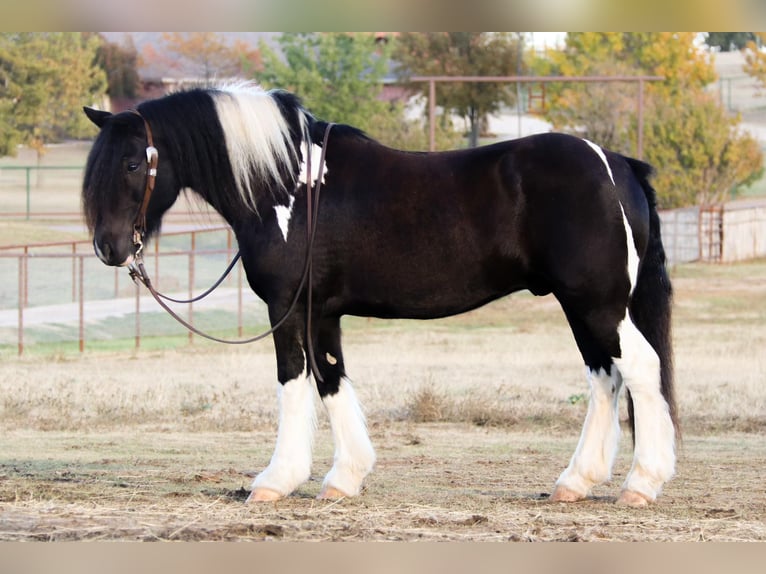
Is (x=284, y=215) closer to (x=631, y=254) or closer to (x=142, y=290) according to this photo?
(x=631, y=254)

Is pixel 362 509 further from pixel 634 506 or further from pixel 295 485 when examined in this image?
pixel 634 506

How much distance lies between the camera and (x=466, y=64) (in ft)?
134

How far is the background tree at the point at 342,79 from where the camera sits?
111ft

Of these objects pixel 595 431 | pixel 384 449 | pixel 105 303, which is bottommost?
pixel 105 303

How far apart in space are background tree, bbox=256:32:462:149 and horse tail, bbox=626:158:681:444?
1047 inches

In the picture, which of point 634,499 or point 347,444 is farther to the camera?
point 347,444

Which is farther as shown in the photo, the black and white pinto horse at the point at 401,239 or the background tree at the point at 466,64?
the background tree at the point at 466,64

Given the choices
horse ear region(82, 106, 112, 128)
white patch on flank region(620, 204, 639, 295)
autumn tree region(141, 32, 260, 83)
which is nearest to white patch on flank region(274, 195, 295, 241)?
horse ear region(82, 106, 112, 128)

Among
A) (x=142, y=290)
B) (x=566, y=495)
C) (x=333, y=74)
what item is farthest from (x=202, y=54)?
(x=566, y=495)

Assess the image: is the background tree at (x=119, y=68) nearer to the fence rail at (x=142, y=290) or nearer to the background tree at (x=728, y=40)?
the fence rail at (x=142, y=290)

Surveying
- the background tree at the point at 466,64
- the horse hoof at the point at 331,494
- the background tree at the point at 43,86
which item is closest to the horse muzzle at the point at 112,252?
the horse hoof at the point at 331,494

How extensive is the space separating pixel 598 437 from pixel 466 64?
117 ft

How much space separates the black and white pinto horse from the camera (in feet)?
20.7

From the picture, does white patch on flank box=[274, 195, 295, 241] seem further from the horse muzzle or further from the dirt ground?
the dirt ground
